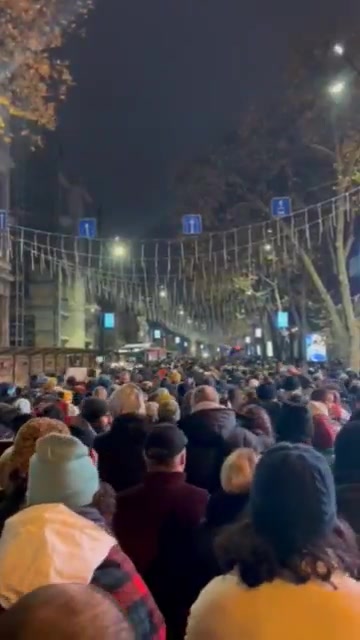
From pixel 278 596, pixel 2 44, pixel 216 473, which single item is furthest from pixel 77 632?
pixel 2 44

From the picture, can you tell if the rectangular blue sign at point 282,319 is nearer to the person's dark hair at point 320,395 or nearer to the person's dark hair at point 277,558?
the person's dark hair at point 320,395

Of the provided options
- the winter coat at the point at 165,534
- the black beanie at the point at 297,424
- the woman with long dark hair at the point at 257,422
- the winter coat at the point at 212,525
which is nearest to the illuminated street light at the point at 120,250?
the woman with long dark hair at the point at 257,422

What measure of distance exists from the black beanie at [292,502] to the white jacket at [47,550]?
601 mm

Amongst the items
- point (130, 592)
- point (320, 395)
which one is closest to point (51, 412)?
point (320, 395)

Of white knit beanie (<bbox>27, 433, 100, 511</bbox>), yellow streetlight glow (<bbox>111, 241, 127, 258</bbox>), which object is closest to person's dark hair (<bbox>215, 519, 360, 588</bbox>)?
white knit beanie (<bbox>27, 433, 100, 511</bbox>)

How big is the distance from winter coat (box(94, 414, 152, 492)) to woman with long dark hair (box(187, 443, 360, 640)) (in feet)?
12.0

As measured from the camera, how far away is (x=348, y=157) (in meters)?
30.0

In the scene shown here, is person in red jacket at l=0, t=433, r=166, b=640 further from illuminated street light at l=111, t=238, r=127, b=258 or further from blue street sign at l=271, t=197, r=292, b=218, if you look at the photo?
illuminated street light at l=111, t=238, r=127, b=258

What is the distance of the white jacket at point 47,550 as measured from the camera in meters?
2.92

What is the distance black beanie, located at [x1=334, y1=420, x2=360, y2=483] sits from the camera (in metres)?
5.56

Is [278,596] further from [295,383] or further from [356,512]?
[295,383]

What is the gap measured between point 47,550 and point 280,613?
818 mm

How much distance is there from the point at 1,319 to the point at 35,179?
2312 cm

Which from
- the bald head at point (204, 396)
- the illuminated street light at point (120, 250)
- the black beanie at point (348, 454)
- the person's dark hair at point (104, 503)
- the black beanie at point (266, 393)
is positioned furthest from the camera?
the illuminated street light at point (120, 250)
